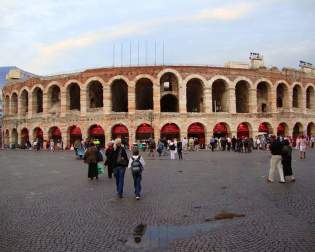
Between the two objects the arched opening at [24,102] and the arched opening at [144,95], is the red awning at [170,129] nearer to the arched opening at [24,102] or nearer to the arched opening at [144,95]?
the arched opening at [144,95]

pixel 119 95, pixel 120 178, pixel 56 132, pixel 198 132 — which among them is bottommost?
pixel 120 178

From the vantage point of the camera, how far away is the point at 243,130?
39219 mm

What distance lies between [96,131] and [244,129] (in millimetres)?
16920

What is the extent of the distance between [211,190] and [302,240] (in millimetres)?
5027

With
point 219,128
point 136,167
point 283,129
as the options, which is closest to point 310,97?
point 283,129

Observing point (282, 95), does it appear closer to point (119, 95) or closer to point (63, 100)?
point (119, 95)

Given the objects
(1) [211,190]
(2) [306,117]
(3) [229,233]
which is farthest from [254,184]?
(2) [306,117]

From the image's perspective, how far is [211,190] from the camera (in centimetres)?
1055

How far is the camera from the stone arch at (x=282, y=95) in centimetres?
4166

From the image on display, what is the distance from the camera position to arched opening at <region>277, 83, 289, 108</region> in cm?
4178

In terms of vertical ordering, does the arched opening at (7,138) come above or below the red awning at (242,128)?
below

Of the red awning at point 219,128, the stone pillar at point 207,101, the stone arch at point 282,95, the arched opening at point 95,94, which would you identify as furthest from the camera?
the stone arch at point 282,95

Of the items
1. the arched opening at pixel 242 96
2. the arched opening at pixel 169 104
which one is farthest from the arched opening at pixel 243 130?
the arched opening at pixel 169 104

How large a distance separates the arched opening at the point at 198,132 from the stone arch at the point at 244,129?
13.4 feet
